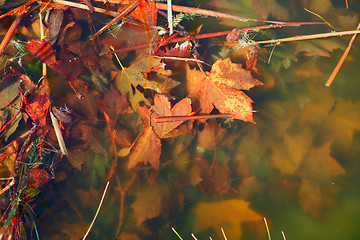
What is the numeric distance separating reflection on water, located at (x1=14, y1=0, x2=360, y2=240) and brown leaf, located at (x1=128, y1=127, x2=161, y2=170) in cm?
1

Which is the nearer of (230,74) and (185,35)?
(230,74)

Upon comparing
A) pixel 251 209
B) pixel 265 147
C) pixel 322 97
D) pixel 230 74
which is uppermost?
pixel 230 74

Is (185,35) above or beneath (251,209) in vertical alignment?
above

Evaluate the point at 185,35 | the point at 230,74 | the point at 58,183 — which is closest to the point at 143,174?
the point at 58,183

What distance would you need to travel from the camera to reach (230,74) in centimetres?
171

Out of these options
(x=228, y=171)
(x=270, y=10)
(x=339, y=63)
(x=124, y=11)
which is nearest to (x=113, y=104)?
(x=124, y=11)

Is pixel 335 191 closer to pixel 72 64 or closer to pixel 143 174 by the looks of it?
pixel 143 174

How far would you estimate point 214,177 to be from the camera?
181cm

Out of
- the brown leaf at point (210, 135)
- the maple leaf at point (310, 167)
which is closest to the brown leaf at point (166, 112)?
the brown leaf at point (210, 135)

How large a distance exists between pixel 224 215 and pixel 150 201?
0.53 metres

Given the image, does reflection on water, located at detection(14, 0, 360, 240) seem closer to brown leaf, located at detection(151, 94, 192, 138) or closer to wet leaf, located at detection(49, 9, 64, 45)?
brown leaf, located at detection(151, 94, 192, 138)

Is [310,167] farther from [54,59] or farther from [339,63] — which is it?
[54,59]

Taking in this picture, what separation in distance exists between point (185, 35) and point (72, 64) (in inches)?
32.2

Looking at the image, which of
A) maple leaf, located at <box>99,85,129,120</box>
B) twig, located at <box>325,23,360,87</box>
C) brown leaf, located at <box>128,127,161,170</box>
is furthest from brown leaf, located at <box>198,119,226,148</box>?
twig, located at <box>325,23,360,87</box>
